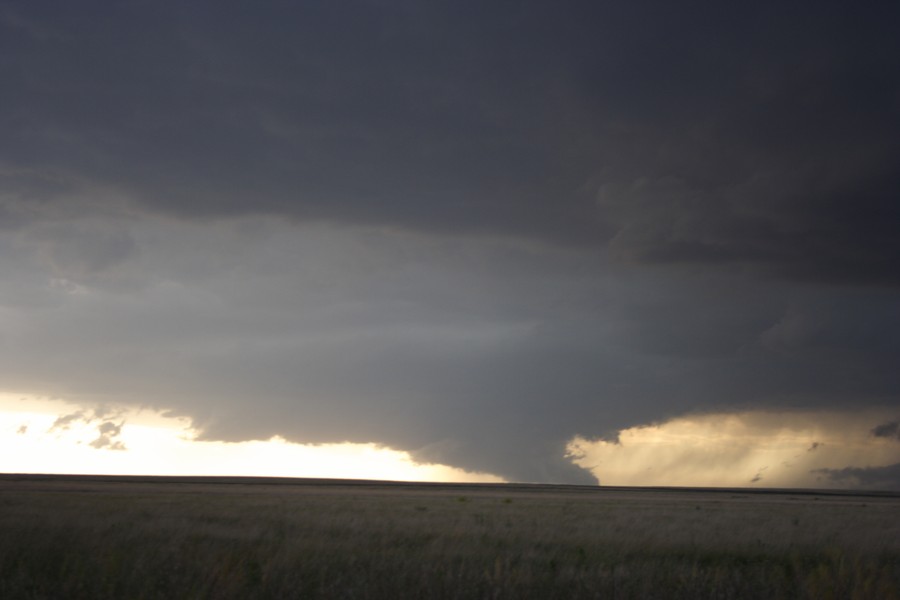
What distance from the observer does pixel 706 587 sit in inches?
509

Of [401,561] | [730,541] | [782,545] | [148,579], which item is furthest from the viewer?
[730,541]

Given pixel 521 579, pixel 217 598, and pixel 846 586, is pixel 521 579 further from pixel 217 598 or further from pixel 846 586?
pixel 846 586

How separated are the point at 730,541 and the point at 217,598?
19.2 metres

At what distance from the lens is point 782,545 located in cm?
2303

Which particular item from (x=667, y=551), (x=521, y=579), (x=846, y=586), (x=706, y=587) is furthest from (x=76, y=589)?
(x=667, y=551)

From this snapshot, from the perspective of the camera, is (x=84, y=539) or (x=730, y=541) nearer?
(x=84, y=539)

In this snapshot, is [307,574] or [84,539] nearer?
[307,574]

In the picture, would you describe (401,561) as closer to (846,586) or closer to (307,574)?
(307,574)

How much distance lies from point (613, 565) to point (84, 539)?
1158 centimetres

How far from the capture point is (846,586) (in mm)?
13469

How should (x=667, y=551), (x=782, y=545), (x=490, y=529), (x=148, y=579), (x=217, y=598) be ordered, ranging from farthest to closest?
(x=490, y=529)
(x=782, y=545)
(x=667, y=551)
(x=148, y=579)
(x=217, y=598)

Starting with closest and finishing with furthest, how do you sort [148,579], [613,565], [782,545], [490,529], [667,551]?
1. [148,579]
2. [613,565]
3. [667,551]
4. [782,545]
5. [490,529]

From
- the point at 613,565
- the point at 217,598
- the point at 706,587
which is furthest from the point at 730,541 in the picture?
the point at 217,598

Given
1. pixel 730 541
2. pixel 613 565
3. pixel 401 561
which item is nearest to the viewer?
pixel 401 561
